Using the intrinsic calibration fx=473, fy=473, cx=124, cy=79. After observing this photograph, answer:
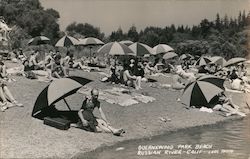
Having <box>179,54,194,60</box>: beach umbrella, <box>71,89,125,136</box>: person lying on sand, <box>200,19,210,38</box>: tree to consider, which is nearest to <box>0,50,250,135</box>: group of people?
<box>71,89,125,136</box>: person lying on sand

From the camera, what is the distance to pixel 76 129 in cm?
779

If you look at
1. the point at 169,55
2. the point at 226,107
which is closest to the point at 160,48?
the point at 169,55

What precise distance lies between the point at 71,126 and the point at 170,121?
235 cm

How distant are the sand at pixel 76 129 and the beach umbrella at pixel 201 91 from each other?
0.29 m

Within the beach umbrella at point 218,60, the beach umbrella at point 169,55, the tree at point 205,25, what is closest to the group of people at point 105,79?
the beach umbrella at point 218,60

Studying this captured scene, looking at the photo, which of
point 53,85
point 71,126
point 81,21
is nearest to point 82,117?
point 71,126

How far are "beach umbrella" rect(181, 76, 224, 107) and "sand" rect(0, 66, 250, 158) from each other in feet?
0.97

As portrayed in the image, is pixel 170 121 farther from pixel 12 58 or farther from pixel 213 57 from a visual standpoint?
pixel 213 57

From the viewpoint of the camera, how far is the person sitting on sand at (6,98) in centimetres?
830

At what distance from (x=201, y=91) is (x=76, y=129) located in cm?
335

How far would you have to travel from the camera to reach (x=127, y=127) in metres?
8.59

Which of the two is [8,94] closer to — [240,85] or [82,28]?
[82,28]

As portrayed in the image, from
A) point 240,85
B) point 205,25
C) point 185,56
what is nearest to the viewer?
point 205,25

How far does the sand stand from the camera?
6.81m
